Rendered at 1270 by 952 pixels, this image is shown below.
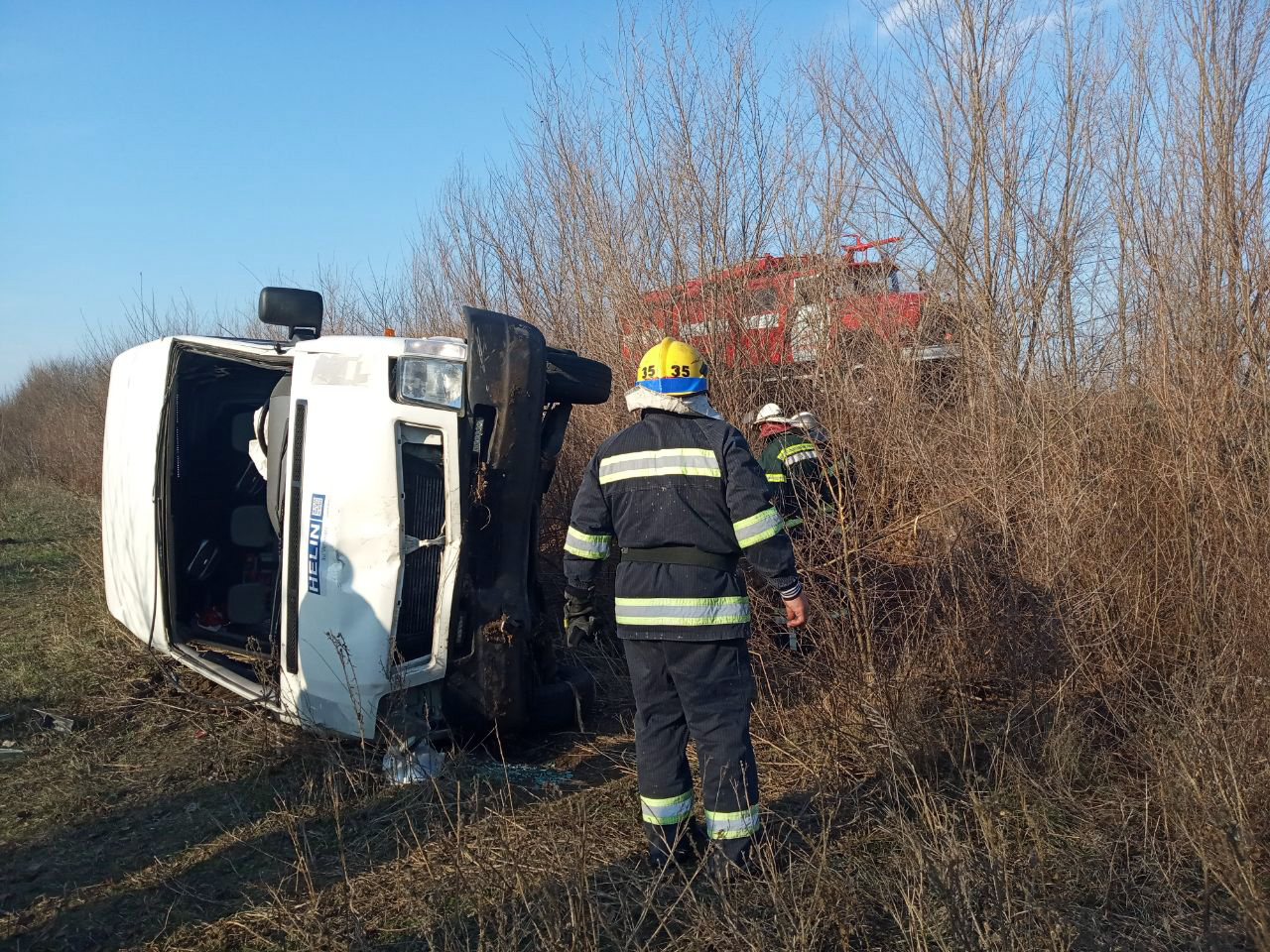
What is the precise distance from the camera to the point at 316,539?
394 cm

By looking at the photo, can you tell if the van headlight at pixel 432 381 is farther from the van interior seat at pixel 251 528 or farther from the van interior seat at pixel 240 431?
the van interior seat at pixel 240 431

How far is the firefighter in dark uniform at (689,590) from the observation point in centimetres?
323

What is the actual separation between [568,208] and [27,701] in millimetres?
5197

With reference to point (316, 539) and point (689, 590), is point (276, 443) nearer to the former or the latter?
point (316, 539)

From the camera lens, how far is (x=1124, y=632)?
14.5 ft

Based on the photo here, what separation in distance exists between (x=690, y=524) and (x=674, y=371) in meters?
0.54

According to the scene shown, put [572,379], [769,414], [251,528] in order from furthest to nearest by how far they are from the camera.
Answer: [251,528] < [769,414] < [572,379]

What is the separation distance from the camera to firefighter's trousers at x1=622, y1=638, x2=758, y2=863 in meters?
3.20

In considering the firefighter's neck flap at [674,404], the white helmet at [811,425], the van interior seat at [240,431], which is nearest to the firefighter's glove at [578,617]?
the firefighter's neck flap at [674,404]

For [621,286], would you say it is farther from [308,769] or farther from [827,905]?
[827,905]

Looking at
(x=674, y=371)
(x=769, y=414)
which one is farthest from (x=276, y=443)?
(x=769, y=414)

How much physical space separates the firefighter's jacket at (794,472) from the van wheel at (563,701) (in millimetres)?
1234

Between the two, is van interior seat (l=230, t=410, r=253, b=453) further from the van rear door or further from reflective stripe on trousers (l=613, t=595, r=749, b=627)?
reflective stripe on trousers (l=613, t=595, r=749, b=627)

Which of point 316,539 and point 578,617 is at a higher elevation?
point 316,539
